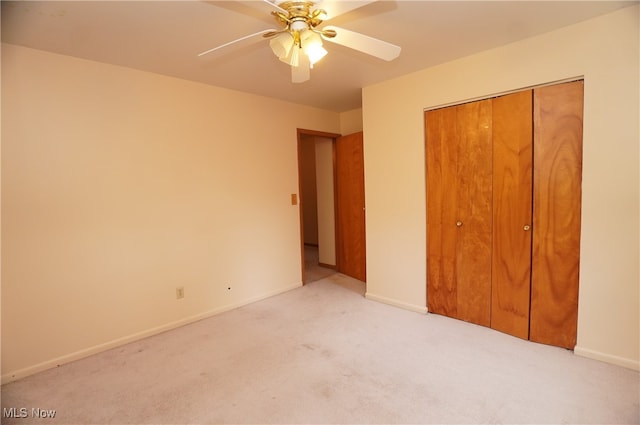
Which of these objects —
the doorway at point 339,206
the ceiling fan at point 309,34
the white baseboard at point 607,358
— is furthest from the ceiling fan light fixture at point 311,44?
the white baseboard at point 607,358

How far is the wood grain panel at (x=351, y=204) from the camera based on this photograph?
4.07 meters

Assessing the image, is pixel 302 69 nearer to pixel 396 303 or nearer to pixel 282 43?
pixel 282 43

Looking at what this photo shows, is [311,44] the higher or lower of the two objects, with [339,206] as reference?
higher

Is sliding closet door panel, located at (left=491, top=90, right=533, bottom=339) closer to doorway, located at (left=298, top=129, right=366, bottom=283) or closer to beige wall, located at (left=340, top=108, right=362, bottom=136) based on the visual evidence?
doorway, located at (left=298, top=129, right=366, bottom=283)

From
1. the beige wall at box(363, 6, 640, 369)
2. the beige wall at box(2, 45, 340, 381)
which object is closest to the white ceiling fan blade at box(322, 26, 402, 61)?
the beige wall at box(363, 6, 640, 369)

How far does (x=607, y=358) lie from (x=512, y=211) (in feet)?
3.80

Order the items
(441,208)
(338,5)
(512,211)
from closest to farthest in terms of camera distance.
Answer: (338,5) < (512,211) < (441,208)

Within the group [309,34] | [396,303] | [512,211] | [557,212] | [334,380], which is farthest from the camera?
[396,303]

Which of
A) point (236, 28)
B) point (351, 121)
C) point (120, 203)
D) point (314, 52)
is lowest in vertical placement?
point (120, 203)

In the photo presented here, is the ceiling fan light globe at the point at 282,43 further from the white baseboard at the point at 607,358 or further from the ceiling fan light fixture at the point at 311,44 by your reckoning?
the white baseboard at the point at 607,358

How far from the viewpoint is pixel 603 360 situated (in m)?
2.18

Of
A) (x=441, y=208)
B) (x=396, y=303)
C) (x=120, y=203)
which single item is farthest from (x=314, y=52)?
(x=396, y=303)

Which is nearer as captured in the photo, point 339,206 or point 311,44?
point 311,44

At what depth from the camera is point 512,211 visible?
8.37ft
